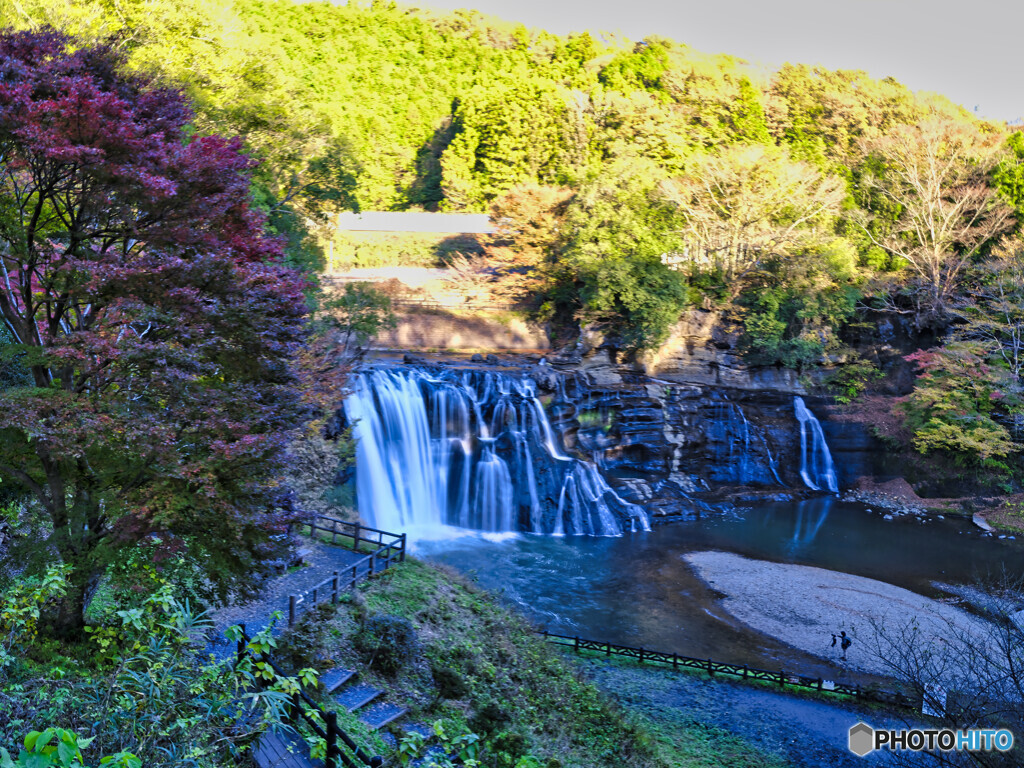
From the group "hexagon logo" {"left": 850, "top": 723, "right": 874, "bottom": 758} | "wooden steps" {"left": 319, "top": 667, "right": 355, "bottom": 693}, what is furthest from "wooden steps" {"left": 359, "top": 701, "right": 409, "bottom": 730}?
"hexagon logo" {"left": 850, "top": 723, "right": 874, "bottom": 758}

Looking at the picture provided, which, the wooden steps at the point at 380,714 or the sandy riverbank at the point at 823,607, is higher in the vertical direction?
the wooden steps at the point at 380,714

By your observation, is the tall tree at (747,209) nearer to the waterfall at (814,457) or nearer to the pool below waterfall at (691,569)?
the waterfall at (814,457)

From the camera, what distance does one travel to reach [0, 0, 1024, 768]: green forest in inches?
317

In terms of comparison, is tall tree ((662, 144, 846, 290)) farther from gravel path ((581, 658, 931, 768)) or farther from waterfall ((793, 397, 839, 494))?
gravel path ((581, 658, 931, 768))

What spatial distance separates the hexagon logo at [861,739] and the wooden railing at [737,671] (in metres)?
0.97

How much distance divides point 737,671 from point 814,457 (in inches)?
814

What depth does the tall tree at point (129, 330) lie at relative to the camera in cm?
823

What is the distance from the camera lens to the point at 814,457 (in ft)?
110

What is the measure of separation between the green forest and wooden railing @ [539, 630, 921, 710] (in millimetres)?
2915

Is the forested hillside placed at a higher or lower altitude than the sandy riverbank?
higher

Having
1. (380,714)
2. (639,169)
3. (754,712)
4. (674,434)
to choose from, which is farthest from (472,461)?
(639,169)

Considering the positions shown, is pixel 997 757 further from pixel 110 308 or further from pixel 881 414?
pixel 881 414

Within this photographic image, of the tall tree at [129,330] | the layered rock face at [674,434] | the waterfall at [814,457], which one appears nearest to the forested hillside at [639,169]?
the layered rock face at [674,434]

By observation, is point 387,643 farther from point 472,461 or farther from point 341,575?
point 472,461
